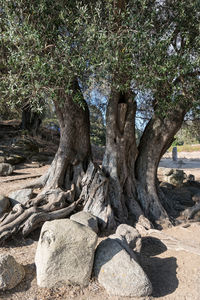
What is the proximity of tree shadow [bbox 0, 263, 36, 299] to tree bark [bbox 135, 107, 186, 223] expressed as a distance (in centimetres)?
426

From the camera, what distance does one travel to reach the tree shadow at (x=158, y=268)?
4.24 meters

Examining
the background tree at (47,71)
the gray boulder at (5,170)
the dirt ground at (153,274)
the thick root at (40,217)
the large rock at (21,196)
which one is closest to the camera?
the dirt ground at (153,274)

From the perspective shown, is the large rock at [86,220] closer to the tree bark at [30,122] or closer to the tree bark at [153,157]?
the tree bark at [153,157]

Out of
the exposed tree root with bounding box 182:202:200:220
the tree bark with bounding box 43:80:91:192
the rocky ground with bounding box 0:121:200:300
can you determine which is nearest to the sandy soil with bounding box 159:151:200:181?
the exposed tree root with bounding box 182:202:200:220

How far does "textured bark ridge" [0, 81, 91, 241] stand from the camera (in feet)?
19.4

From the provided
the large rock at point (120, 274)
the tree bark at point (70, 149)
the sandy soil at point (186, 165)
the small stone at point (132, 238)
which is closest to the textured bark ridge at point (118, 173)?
the tree bark at point (70, 149)

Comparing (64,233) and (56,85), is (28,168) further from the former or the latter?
(64,233)

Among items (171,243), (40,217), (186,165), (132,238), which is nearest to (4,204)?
(40,217)

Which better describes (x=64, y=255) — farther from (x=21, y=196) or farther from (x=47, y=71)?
(x=47, y=71)

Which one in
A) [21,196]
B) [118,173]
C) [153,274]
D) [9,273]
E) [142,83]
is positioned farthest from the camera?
[118,173]

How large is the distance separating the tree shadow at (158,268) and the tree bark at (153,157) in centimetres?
151

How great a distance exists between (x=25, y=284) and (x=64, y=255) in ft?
2.67

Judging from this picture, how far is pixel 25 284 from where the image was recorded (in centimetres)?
377

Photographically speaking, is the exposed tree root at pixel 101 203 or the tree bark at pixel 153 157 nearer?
the exposed tree root at pixel 101 203
